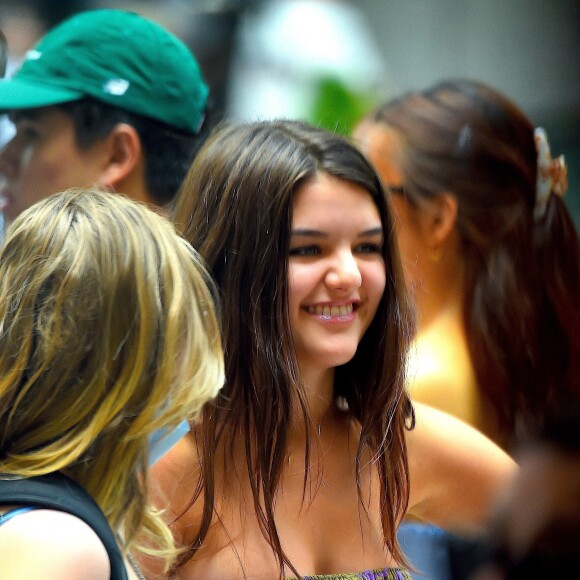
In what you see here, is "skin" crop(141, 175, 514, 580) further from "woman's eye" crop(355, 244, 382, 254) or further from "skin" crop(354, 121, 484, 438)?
"skin" crop(354, 121, 484, 438)

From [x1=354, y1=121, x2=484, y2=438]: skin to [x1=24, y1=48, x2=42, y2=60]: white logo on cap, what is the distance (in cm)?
79

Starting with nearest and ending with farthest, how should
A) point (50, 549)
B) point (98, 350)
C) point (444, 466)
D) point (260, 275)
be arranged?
point (50, 549) → point (98, 350) → point (260, 275) → point (444, 466)

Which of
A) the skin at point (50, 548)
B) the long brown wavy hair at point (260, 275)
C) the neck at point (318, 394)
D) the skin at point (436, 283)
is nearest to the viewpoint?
the skin at point (50, 548)

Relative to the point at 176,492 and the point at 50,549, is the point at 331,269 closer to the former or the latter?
the point at 176,492

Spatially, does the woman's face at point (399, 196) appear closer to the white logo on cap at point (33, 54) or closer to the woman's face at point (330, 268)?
the woman's face at point (330, 268)

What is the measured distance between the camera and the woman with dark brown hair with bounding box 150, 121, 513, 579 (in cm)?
185

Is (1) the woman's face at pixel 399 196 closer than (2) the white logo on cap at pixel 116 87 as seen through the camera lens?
No

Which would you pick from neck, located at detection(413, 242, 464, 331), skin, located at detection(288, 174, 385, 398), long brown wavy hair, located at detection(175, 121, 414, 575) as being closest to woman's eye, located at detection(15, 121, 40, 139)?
long brown wavy hair, located at detection(175, 121, 414, 575)

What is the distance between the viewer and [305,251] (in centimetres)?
187

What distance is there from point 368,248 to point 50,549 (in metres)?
0.93

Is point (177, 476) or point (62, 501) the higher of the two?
point (62, 501)

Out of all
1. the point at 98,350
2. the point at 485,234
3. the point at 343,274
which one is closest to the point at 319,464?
the point at 343,274

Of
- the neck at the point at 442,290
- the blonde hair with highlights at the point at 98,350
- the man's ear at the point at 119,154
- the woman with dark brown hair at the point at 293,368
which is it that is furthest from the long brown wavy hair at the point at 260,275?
the neck at the point at 442,290

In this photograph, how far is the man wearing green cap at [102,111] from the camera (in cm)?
246
